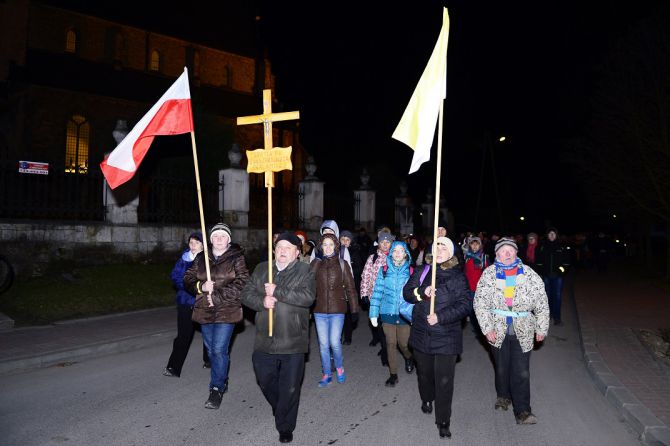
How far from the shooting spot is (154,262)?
15.0m

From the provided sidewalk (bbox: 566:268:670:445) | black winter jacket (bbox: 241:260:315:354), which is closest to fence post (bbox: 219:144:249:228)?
sidewalk (bbox: 566:268:670:445)

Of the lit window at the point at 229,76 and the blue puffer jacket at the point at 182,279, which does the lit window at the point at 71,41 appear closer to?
the lit window at the point at 229,76

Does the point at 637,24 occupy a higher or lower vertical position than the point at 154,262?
higher

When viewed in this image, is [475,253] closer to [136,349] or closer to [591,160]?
[136,349]

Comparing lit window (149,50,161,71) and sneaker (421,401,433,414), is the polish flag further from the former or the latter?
lit window (149,50,161,71)

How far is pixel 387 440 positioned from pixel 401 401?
1.25m

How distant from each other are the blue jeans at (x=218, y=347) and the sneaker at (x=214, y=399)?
0.04 m

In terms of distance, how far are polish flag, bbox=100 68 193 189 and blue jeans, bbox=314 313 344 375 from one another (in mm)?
2807

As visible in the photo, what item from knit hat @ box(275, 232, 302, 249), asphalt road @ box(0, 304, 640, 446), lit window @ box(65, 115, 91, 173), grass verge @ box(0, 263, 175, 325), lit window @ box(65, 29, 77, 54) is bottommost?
asphalt road @ box(0, 304, 640, 446)

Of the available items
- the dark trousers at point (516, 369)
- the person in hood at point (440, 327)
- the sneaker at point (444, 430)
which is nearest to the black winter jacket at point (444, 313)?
the person in hood at point (440, 327)

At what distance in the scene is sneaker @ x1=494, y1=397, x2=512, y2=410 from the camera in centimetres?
586

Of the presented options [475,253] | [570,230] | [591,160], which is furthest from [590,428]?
[570,230]

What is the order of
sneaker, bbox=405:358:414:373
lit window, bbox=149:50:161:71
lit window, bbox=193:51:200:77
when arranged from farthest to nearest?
lit window, bbox=193:51:200:77 → lit window, bbox=149:50:161:71 → sneaker, bbox=405:358:414:373

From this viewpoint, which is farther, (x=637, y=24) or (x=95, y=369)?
(x=637, y=24)
